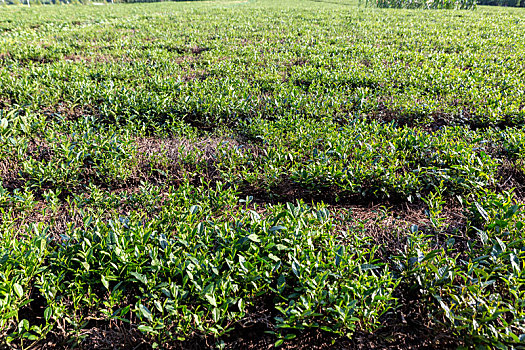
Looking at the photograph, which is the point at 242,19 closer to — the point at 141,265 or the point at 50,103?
the point at 50,103

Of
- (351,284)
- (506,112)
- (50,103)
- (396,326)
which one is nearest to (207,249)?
(351,284)

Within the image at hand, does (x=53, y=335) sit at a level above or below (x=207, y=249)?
below

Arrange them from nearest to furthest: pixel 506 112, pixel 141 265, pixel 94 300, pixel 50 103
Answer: pixel 94 300, pixel 141 265, pixel 506 112, pixel 50 103

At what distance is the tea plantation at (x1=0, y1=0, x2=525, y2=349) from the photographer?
1.89 metres

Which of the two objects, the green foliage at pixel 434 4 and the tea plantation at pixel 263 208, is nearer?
the tea plantation at pixel 263 208

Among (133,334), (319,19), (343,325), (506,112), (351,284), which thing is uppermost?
(319,19)

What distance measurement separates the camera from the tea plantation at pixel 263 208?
1.89 meters

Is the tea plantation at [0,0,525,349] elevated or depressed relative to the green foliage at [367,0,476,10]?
depressed

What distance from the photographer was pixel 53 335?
1877mm

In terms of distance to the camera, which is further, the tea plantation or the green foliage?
the green foliage

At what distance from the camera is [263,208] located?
120 inches

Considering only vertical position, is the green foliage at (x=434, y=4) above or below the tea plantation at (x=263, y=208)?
above

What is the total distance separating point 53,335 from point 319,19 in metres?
14.6

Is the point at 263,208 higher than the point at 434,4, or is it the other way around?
the point at 434,4
